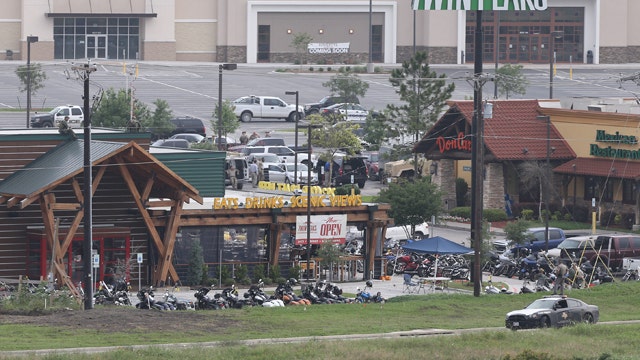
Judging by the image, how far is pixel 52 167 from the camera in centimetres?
5300

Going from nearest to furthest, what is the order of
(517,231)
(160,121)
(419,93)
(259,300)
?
(259,300)
(517,231)
(419,93)
(160,121)

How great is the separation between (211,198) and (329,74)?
2525 inches

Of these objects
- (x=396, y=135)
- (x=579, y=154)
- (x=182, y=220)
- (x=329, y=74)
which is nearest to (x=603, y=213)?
(x=579, y=154)

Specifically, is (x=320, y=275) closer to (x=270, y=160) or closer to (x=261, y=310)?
(x=261, y=310)

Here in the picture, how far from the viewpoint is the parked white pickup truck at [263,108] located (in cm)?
10506

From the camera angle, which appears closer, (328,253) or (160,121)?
(328,253)

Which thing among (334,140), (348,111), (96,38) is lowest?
(334,140)

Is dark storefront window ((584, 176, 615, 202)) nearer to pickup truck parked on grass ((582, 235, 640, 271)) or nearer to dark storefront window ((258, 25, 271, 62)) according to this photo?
pickup truck parked on grass ((582, 235, 640, 271))

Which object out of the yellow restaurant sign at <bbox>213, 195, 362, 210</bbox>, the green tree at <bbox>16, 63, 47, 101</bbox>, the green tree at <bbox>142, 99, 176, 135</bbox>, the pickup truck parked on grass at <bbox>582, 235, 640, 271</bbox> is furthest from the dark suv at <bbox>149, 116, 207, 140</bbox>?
the pickup truck parked on grass at <bbox>582, 235, 640, 271</bbox>

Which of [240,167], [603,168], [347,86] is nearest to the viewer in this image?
[603,168]

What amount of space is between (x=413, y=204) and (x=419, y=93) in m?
14.6

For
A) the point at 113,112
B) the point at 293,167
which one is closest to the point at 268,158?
the point at 293,167

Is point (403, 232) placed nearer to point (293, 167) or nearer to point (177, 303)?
point (293, 167)

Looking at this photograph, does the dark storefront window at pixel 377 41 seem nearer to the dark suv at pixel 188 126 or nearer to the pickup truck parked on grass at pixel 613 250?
the dark suv at pixel 188 126
